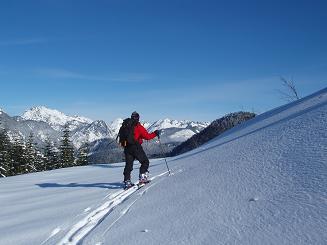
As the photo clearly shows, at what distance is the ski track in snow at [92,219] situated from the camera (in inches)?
277

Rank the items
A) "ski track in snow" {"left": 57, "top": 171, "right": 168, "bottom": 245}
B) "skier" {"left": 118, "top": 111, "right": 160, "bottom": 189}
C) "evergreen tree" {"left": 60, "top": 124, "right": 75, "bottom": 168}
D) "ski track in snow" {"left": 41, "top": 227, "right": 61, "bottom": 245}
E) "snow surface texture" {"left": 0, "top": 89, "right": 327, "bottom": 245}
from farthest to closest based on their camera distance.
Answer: "evergreen tree" {"left": 60, "top": 124, "right": 75, "bottom": 168}
"skier" {"left": 118, "top": 111, "right": 160, "bottom": 189}
"ski track in snow" {"left": 41, "top": 227, "right": 61, "bottom": 245}
"ski track in snow" {"left": 57, "top": 171, "right": 168, "bottom": 245}
"snow surface texture" {"left": 0, "top": 89, "right": 327, "bottom": 245}

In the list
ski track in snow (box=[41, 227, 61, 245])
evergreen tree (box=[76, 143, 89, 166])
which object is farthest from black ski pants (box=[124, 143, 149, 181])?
evergreen tree (box=[76, 143, 89, 166])

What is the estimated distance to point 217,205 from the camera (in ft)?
22.8

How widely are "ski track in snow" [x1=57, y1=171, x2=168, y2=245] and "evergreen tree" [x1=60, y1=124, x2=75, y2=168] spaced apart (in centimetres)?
4126

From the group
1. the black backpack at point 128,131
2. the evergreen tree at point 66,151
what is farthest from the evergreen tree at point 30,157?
the black backpack at point 128,131

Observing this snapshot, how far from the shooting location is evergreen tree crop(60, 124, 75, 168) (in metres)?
50.8

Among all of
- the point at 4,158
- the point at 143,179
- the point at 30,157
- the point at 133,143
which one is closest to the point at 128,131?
the point at 133,143

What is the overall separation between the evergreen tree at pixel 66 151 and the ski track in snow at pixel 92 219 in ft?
135

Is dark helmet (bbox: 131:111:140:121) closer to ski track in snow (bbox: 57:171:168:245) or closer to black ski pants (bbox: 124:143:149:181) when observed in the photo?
black ski pants (bbox: 124:143:149:181)

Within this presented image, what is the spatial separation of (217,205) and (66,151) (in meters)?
46.4

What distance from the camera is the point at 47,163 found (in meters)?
51.8

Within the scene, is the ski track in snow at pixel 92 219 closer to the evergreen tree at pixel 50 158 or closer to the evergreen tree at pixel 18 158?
the evergreen tree at pixel 18 158

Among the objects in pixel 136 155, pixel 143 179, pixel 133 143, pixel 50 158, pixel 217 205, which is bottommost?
pixel 217 205

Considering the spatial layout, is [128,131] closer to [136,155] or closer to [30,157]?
[136,155]
